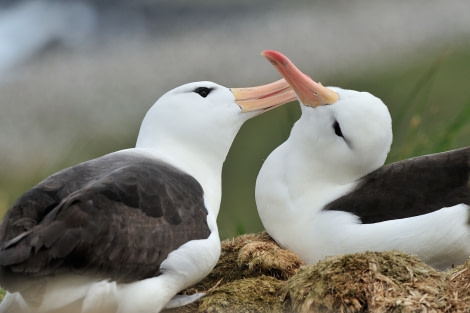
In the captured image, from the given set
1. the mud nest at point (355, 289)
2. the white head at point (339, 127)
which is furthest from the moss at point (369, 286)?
the white head at point (339, 127)

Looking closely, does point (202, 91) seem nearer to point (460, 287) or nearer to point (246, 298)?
point (246, 298)

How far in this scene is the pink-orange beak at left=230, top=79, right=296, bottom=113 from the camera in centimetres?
503

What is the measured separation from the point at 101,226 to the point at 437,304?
1.49m

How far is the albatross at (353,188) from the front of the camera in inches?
172

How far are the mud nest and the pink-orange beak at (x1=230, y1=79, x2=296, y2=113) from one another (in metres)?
1.34

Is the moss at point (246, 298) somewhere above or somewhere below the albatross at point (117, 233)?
below

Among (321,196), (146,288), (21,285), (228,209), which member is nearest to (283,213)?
(321,196)

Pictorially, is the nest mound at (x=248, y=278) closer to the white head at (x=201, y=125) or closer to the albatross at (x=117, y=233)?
the albatross at (x=117, y=233)

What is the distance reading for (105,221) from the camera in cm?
342

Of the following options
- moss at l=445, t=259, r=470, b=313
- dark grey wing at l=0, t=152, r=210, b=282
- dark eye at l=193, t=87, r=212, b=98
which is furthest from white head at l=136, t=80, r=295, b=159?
moss at l=445, t=259, r=470, b=313

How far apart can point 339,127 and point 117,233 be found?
192 centimetres

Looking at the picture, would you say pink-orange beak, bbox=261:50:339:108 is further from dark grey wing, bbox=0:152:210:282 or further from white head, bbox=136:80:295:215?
dark grey wing, bbox=0:152:210:282

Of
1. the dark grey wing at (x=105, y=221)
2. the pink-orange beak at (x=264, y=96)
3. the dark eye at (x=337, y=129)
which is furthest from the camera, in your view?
the pink-orange beak at (x=264, y=96)

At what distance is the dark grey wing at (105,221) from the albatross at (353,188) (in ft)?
2.71
